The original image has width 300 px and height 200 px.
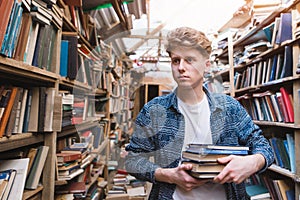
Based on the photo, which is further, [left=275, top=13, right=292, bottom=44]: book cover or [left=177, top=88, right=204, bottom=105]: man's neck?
[left=275, top=13, right=292, bottom=44]: book cover

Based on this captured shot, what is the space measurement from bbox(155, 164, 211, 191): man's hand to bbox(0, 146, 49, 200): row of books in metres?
0.60

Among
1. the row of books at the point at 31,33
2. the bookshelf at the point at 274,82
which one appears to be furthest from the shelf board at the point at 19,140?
the bookshelf at the point at 274,82

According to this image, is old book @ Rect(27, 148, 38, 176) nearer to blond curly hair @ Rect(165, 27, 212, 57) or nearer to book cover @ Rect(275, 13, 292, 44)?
blond curly hair @ Rect(165, 27, 212, 57)

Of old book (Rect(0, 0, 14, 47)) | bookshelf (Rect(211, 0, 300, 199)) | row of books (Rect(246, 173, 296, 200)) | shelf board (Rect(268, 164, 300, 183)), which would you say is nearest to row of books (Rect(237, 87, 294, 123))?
bookshelf (Rect(211, 0, 300, 199))

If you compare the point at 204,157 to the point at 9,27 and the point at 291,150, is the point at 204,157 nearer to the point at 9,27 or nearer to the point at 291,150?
the point at 9,27

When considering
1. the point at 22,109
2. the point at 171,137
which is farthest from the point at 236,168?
the point at 22,109

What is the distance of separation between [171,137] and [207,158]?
0.44ft

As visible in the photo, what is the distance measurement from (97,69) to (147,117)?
553 mm

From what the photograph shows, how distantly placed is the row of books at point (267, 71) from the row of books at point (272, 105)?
0.12 meters

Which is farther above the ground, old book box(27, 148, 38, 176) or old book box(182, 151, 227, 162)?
old book box(182, 151, 227, 162)

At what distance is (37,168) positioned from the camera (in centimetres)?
124

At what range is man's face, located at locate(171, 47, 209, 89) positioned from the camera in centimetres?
68

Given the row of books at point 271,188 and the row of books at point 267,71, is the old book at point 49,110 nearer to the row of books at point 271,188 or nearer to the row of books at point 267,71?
the row of books at point 271,188

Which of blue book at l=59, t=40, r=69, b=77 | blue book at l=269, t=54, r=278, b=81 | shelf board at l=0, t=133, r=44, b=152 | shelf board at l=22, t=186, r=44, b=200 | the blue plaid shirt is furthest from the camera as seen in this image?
blue book at l=269, t=54, r=278, b=81
